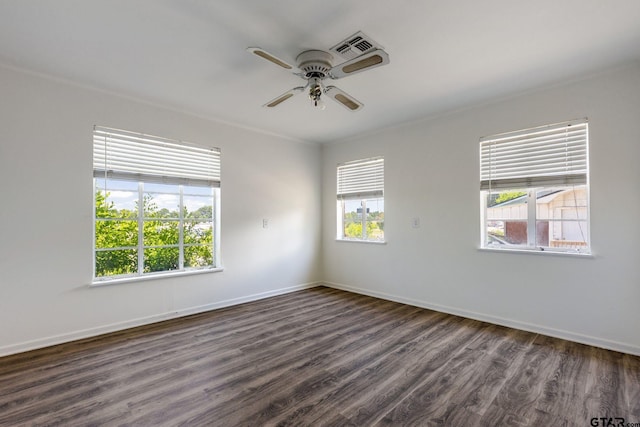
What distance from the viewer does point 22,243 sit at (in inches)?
111

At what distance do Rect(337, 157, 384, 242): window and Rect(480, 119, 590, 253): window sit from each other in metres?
1.53

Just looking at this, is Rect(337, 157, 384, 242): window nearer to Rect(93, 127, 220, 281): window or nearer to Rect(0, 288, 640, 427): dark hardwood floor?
Rect(0, 288, 640, 427): dark hardwood floor

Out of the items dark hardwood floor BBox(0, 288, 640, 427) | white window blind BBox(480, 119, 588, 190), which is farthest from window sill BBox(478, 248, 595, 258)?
dark hardwood floor BBox(0, 288, 640, 427)

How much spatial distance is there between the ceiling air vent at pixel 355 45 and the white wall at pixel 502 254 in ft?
7.04

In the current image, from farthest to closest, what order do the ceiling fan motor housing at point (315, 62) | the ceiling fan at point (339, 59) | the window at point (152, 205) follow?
the window at point (152, 205) < the ceiling fan motor housing at point (315, 62) < the ceiling fan at point (339, 59)

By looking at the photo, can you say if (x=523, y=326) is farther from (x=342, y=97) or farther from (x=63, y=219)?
(x=63, y=219)

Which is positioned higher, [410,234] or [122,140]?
[122,140]

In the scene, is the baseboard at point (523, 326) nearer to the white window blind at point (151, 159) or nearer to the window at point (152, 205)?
the window at point (152, 205)

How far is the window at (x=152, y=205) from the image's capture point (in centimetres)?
336

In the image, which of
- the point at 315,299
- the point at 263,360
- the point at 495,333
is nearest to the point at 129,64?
the point at 263,360

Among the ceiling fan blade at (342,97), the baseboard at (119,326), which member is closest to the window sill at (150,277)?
the baseboard at (119,326)

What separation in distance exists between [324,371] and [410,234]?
96.1 inches

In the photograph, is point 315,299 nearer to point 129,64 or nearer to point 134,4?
point 129,64

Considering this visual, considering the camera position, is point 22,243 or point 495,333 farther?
point 495,333
